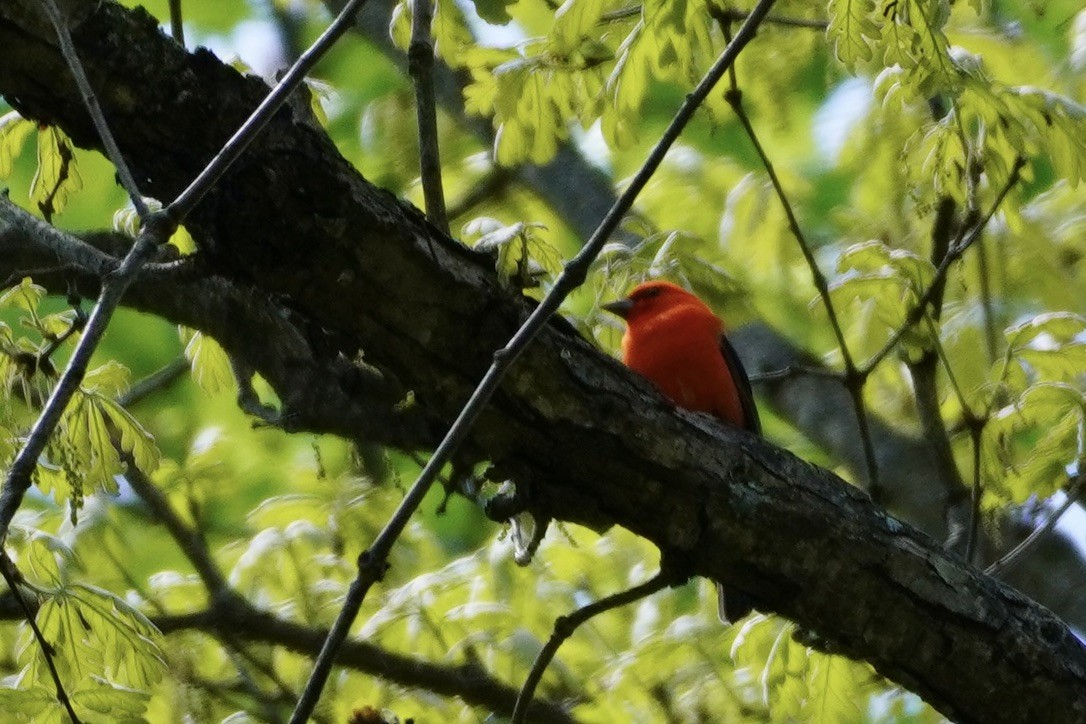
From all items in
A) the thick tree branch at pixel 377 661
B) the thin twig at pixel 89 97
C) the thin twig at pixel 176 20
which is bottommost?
the thick tree branch at pixel 377 661

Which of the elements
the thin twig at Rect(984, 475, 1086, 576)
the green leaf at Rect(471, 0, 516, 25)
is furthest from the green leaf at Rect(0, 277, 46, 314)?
the thin twig at Rect(984, 475, 1086, 576)

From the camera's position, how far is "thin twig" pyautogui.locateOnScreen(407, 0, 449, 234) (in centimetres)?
276

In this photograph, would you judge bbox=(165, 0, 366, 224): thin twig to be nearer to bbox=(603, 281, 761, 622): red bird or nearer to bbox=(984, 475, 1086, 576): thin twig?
bbox=(984, 475, 1086, 576): thin twig

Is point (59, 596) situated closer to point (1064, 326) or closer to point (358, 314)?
point (358, 314)

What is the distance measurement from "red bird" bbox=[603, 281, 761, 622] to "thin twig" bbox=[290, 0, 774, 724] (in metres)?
2.20

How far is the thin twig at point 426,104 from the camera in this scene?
9.05ft

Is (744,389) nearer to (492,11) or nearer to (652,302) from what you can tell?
(652,302)

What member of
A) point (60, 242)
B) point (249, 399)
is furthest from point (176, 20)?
point (249, 399)

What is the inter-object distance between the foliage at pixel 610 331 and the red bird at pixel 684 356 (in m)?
0.25

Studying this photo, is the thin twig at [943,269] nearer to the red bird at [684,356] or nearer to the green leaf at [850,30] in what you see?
the green leaf at [850,30]

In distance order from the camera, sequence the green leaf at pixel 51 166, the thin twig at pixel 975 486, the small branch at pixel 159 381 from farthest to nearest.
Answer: the small branch at pixel 159 381
the thin twig at pixel 975 486
the green leaf at pixel 51 166

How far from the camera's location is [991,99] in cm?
279

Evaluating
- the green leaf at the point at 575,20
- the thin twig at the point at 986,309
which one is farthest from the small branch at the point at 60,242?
the thin twig at the point at 986,309

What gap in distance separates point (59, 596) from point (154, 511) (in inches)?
58.3
